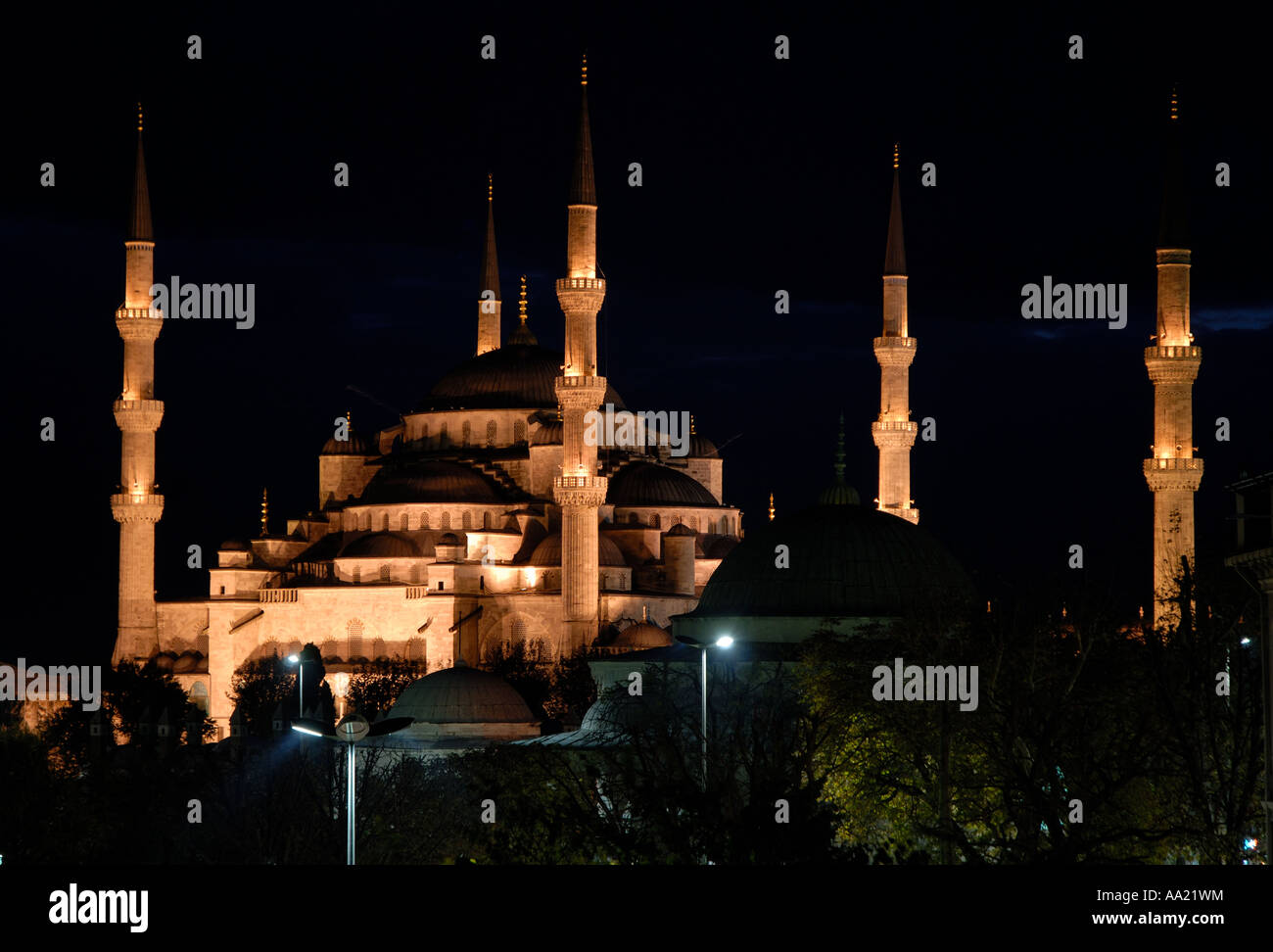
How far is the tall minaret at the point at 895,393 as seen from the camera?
6631cm

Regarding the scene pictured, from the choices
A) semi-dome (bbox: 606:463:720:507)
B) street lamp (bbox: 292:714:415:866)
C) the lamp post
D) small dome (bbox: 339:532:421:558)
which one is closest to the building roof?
the lamp post

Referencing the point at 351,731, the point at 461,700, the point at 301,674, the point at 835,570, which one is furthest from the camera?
the point at 301,674

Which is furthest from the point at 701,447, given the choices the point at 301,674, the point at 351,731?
the point at 351,731

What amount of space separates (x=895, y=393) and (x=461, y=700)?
15.6 metres

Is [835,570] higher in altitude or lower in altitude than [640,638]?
higher

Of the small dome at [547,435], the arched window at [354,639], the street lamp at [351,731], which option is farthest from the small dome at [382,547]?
the street lamp at [351,731]

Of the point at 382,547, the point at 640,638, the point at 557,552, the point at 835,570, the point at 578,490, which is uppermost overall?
the point at 578,490

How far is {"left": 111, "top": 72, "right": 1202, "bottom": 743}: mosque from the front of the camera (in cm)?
5428

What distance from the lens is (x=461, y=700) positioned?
56.9 meters

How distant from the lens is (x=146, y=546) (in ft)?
235

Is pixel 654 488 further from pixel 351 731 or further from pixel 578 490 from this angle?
pixel 351 731
